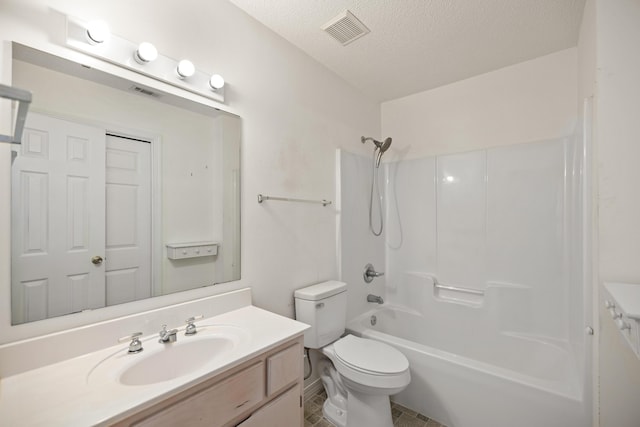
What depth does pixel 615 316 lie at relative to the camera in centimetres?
104

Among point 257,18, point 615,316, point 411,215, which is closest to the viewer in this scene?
point 615,316

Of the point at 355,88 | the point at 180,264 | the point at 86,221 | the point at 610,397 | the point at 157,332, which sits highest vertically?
A: the point at 355,88

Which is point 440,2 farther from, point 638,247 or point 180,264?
point 180,264

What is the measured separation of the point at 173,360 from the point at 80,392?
0.34 meters

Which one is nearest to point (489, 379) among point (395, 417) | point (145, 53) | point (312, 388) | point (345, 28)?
point (395, 417)

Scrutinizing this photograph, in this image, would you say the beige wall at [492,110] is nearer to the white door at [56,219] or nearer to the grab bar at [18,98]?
the white door at [56,219]

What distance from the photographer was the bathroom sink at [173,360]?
3.33 feet

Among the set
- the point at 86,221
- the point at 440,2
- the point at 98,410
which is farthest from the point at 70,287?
the point at 440,2

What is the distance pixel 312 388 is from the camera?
202cm

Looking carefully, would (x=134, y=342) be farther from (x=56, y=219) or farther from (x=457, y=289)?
(x=457, y=289)

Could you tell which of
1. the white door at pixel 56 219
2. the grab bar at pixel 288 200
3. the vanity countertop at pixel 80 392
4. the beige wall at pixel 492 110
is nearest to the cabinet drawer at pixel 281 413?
the vanity countertop at pixel 80 392

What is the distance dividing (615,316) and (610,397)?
0.45 meters

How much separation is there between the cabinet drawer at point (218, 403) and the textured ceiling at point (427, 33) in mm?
1851

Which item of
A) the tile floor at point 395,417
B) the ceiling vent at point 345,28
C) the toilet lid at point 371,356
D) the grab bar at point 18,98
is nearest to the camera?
the grab bar at point 18,98
